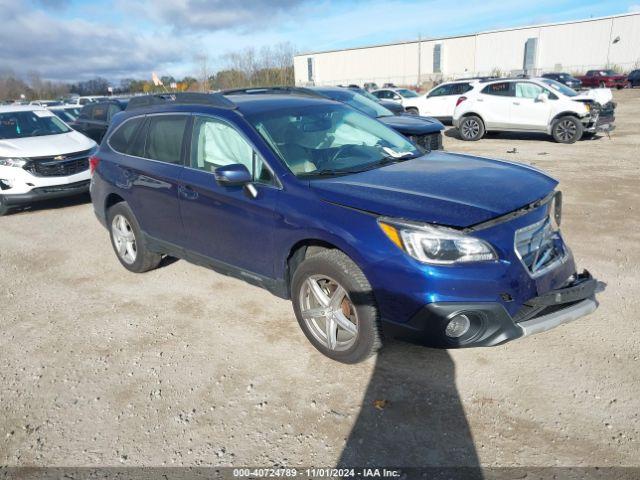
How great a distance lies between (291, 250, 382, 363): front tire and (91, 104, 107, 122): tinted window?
1090cm

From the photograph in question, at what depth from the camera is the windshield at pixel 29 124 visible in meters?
8.88

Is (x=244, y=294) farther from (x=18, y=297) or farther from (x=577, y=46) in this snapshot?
(x=577, y=46)

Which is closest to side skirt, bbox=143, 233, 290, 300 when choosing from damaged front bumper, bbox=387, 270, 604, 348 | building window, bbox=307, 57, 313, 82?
damaged front bumper, bbox=387, 270, 604, 348

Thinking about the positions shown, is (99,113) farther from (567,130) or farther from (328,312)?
(567,130)

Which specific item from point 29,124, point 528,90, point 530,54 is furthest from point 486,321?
point 530,54

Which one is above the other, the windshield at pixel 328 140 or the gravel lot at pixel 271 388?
the windshield at pixel 328 140

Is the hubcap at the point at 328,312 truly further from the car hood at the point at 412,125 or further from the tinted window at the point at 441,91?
the tinted window at the point at 441,91

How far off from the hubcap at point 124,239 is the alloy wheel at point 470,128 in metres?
11.7

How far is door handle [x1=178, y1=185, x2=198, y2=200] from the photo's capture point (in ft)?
13.4

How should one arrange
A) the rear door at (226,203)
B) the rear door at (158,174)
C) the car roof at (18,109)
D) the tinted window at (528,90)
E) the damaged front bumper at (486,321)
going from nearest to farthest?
1. the damaged front bumper at (486,321)
2. the rear door at (226,203)
3. the rear door at (158,174)
4. the car roof at (18,109)
5. the tinted window at (528,90)

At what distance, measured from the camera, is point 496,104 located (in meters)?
13.9

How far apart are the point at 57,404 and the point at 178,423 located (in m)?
0.91

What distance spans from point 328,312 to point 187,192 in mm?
1715

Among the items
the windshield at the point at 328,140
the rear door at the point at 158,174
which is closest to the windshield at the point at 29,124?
the rear door at the point at 158,174
